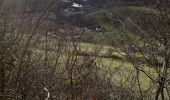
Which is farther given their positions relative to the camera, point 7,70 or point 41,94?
point 41,94

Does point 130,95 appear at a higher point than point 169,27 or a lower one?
lower

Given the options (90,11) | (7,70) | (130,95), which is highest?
(7,70)

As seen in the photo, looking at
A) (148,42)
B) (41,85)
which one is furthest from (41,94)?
(148,42)

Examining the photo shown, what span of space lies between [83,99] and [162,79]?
209 cm

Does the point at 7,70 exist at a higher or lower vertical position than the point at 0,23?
lower

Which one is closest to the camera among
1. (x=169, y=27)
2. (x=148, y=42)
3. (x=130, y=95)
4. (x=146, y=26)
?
(x=169, y=27)

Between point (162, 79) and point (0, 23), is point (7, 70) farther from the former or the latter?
point (162, 79)

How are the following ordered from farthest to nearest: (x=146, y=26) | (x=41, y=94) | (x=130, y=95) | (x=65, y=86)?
(x=130, y=95) < (x=146, y=26) < (x=65, y=86) < (x=41, y=94)

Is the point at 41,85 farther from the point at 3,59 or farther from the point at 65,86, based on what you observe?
the point at 3,59

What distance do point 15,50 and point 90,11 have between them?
203 ft

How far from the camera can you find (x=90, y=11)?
214 feet

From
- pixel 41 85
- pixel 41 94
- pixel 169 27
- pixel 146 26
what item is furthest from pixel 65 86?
pixel 146 26

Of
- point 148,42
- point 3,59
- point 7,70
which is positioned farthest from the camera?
point 148,42

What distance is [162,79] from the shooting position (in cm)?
524
